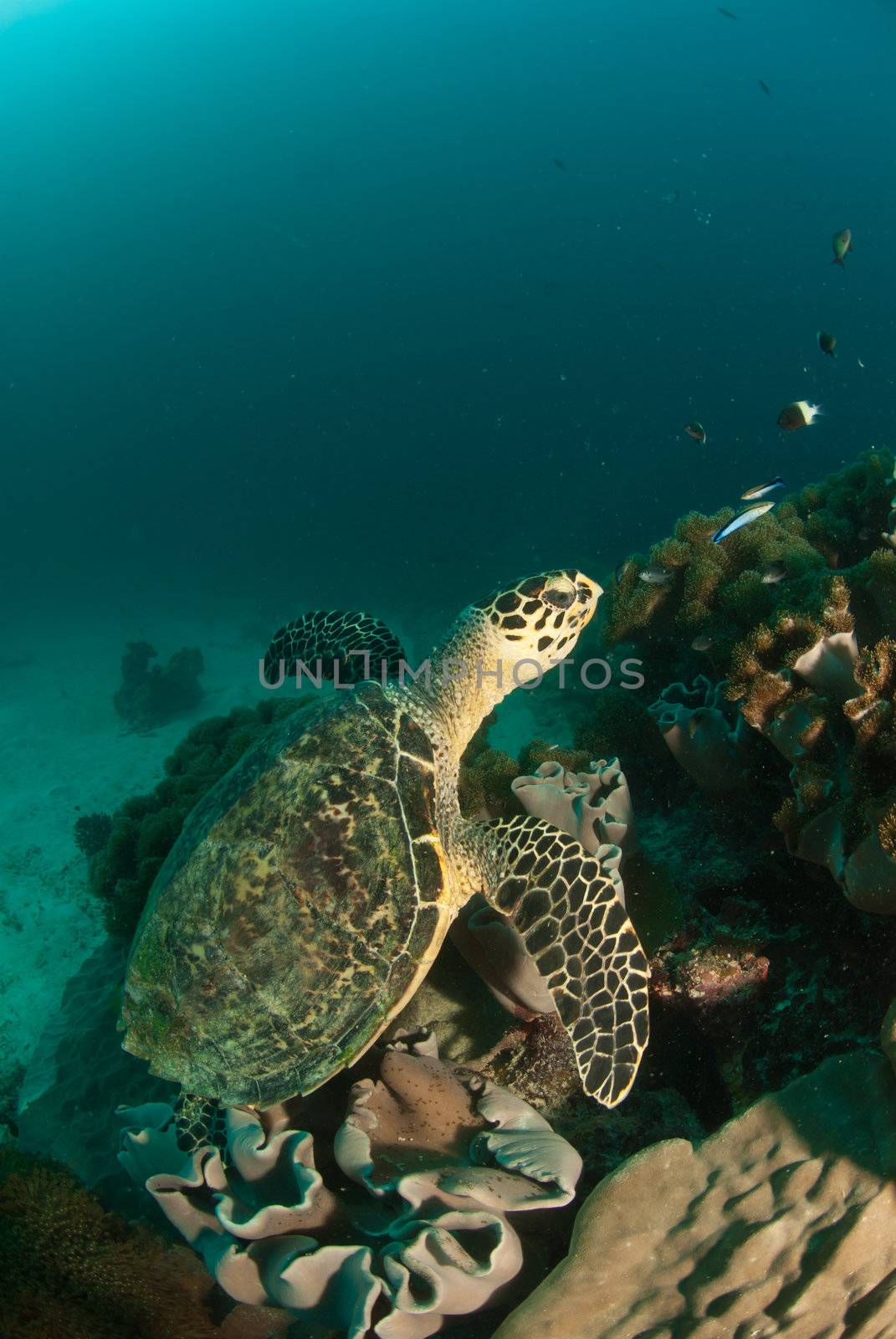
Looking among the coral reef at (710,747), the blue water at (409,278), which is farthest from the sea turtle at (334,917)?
the blue water at (409,278)

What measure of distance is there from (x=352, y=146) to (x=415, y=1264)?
421 ft

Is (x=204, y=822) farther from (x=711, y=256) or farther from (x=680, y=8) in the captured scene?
Result: (x=680, y=8)

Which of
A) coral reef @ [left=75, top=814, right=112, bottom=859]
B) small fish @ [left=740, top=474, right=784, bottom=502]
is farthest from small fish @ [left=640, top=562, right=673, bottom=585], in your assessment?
coral reef @ [left=75, top=814, right=112, bottom=859]

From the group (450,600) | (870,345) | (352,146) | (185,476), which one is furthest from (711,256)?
(450,600)

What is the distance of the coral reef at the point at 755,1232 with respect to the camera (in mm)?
1787

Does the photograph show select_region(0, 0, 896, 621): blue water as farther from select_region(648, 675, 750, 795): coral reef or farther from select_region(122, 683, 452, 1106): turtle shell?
select_region(122, 683, 452, 1106): turtle shell

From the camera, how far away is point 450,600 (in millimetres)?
22625

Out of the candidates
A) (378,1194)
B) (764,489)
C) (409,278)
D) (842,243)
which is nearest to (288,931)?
(378,1194)

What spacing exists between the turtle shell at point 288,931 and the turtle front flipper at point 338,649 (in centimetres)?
149

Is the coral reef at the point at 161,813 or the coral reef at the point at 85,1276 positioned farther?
the coral reef at the point at 161,813

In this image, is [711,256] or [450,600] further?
[711,256]

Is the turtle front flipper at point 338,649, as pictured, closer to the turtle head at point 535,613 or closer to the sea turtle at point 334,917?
the turtle head at point 535,613

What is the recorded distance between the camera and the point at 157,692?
1664 centimetres

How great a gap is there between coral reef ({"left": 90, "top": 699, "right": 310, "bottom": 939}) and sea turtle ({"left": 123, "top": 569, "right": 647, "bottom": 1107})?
1.07 m
